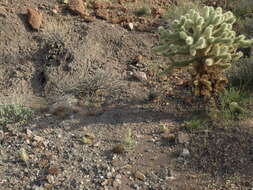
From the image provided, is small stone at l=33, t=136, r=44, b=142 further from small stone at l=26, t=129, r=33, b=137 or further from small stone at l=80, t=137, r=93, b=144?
small stone at l=80, t=137, r=93, b=144

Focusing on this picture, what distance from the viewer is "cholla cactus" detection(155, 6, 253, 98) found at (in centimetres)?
492

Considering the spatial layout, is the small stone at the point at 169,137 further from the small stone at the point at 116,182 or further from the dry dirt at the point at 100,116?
the small stone at the point at 116,182

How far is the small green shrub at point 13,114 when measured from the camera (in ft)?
17.7

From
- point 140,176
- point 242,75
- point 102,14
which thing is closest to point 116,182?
point 140,176

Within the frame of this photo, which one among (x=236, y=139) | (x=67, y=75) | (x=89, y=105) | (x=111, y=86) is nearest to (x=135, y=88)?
(x=111, y=86)

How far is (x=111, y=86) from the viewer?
5.88 metres

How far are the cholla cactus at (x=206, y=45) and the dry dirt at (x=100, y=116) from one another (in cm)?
44

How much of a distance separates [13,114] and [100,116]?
3.75 ft

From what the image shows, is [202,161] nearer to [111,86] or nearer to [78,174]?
[78,174]

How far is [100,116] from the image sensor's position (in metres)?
5.37

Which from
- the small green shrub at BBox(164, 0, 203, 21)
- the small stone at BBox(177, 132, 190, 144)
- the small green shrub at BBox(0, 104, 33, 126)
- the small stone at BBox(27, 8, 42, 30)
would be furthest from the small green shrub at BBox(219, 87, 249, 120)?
the small stone at BBox(27, 8, 42, 30)

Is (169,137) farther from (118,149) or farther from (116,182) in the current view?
(116,182)

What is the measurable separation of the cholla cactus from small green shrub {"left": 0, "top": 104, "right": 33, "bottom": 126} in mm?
1898

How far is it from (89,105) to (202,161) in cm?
181
